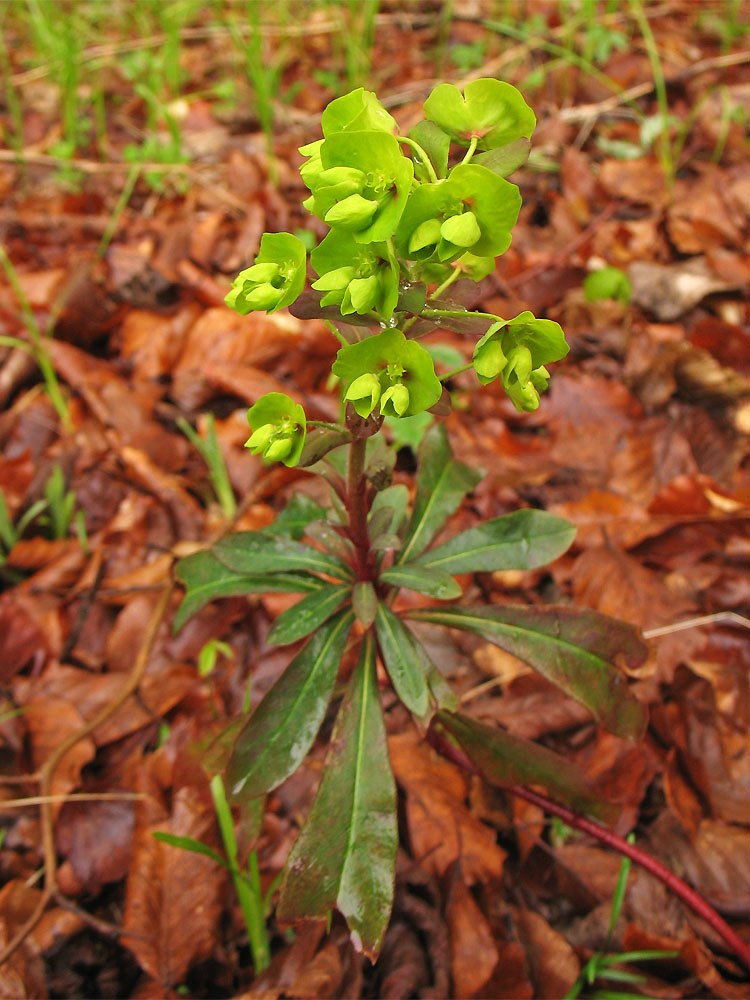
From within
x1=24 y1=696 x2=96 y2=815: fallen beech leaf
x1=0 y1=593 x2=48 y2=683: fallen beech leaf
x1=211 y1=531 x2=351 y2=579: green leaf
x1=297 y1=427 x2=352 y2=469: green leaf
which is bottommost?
x1=24 y1=696 x2=96 y2=815: fallen beech leaf

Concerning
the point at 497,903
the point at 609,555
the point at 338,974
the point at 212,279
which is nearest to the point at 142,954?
the point at 338,974

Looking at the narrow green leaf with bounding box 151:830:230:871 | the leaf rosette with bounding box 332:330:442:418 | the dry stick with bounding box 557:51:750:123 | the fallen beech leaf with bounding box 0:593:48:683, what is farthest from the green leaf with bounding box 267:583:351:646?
the dry stick with bounding box 557:51:750:123

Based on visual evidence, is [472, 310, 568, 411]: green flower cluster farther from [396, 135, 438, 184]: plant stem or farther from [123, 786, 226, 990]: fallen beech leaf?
[123, 786, 226, 990]: fallen beech leaf

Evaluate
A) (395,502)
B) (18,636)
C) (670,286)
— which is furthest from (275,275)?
(670,286)

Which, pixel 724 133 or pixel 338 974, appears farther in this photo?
pixel 724 133

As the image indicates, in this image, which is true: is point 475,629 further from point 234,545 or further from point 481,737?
point 234,545

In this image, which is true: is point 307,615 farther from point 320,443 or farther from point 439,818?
point 439,818
